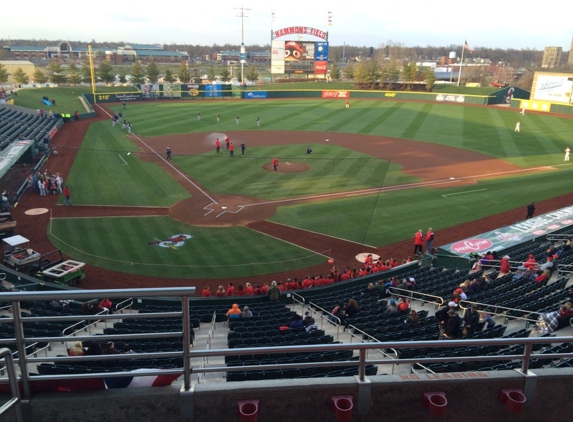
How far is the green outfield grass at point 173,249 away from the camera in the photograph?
20719mm

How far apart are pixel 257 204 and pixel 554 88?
2498 inches

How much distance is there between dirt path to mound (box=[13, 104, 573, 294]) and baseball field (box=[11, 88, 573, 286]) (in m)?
0.15

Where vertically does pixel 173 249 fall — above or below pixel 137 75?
below

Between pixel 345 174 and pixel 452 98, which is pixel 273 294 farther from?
pixel 452 98

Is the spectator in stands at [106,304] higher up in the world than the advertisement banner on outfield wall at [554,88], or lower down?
lower down

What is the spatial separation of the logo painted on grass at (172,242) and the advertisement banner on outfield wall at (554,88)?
225ft

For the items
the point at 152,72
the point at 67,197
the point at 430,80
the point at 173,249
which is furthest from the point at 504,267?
the point at 152,72

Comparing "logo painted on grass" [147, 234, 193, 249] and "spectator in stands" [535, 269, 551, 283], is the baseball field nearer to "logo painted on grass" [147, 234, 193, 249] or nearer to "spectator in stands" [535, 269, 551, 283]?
"logo painted on grass" [147, 234, 193, 249]

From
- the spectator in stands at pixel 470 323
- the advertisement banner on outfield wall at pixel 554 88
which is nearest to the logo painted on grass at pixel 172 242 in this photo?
the spectator in stands at pixel 470 323

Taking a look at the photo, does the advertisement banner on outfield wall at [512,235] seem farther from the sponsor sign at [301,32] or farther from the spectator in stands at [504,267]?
the sponsor sign at [301,32]

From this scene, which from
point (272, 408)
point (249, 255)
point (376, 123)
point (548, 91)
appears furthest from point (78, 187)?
point (548, 91)

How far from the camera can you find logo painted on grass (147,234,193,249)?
22.8m

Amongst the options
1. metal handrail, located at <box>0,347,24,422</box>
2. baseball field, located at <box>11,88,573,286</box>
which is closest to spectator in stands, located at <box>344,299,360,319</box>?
baseball field, located at <box>11,88,573,286</box>

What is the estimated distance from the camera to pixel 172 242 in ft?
76.0
